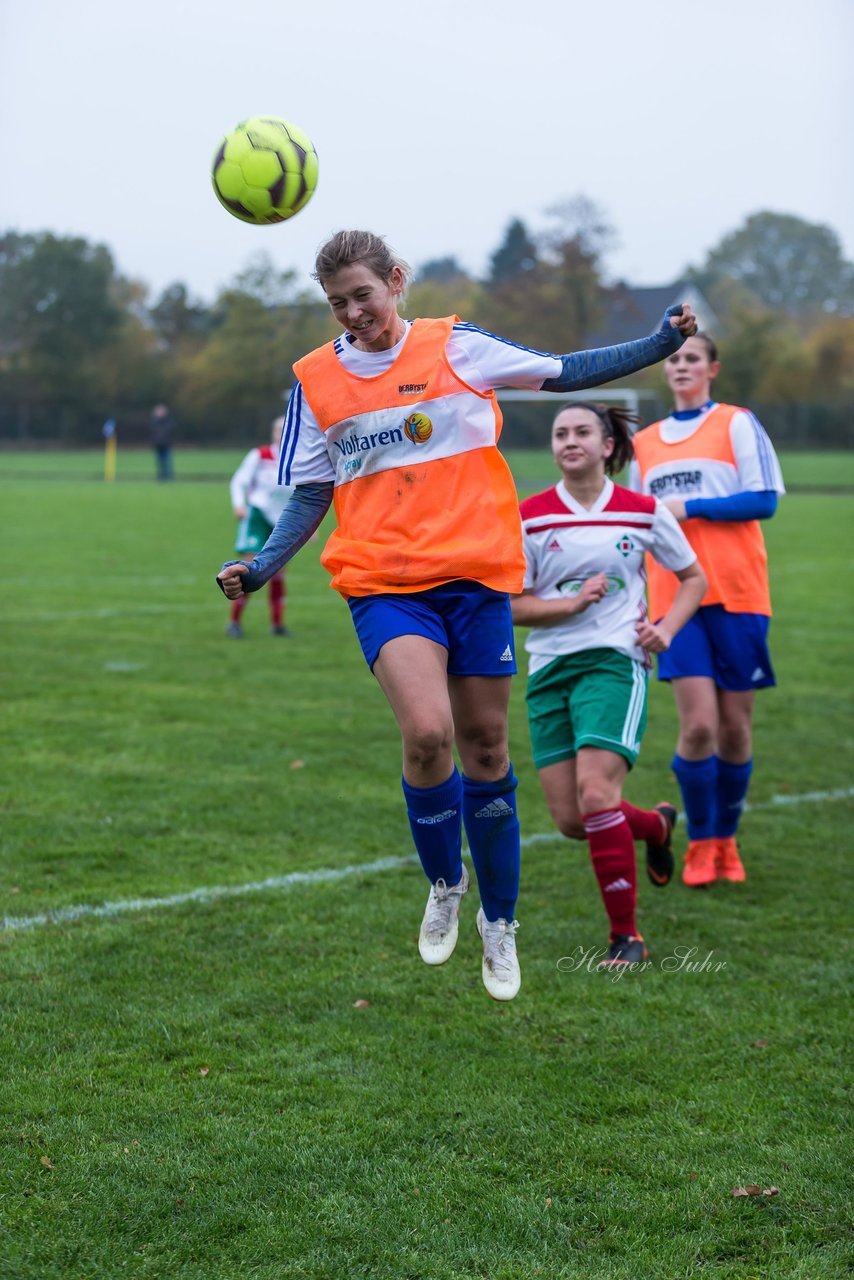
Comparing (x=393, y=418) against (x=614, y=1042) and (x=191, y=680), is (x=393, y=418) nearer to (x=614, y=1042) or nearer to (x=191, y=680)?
(x=614, y=1042)

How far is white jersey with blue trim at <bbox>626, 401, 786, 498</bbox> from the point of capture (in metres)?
6.30

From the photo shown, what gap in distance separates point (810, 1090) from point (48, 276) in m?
69.1

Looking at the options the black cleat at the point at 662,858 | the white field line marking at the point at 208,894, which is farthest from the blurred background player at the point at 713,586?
the white field line marking at the point at 208,894

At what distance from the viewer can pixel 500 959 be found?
4531 mm

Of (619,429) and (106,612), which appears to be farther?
(106,612)

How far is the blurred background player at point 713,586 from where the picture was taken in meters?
6.32

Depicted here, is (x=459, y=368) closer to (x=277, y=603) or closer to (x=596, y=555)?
(x=596, y=555)

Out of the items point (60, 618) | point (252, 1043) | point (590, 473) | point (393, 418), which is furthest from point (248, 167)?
point (60, 618)

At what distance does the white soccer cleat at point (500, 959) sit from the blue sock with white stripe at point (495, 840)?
0.03 metres

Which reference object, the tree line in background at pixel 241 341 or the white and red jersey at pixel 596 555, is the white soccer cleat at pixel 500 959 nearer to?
the white and red jersey at pixel 596 555

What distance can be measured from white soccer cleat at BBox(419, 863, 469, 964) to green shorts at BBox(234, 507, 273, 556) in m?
9.25

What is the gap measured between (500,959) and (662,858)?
1.85m

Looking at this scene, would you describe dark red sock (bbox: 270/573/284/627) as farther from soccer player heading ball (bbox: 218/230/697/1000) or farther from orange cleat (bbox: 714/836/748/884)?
soccer player heading ball (bbox: 218/230/697/1000)

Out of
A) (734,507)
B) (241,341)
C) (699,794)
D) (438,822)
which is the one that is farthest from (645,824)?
(241,341)
